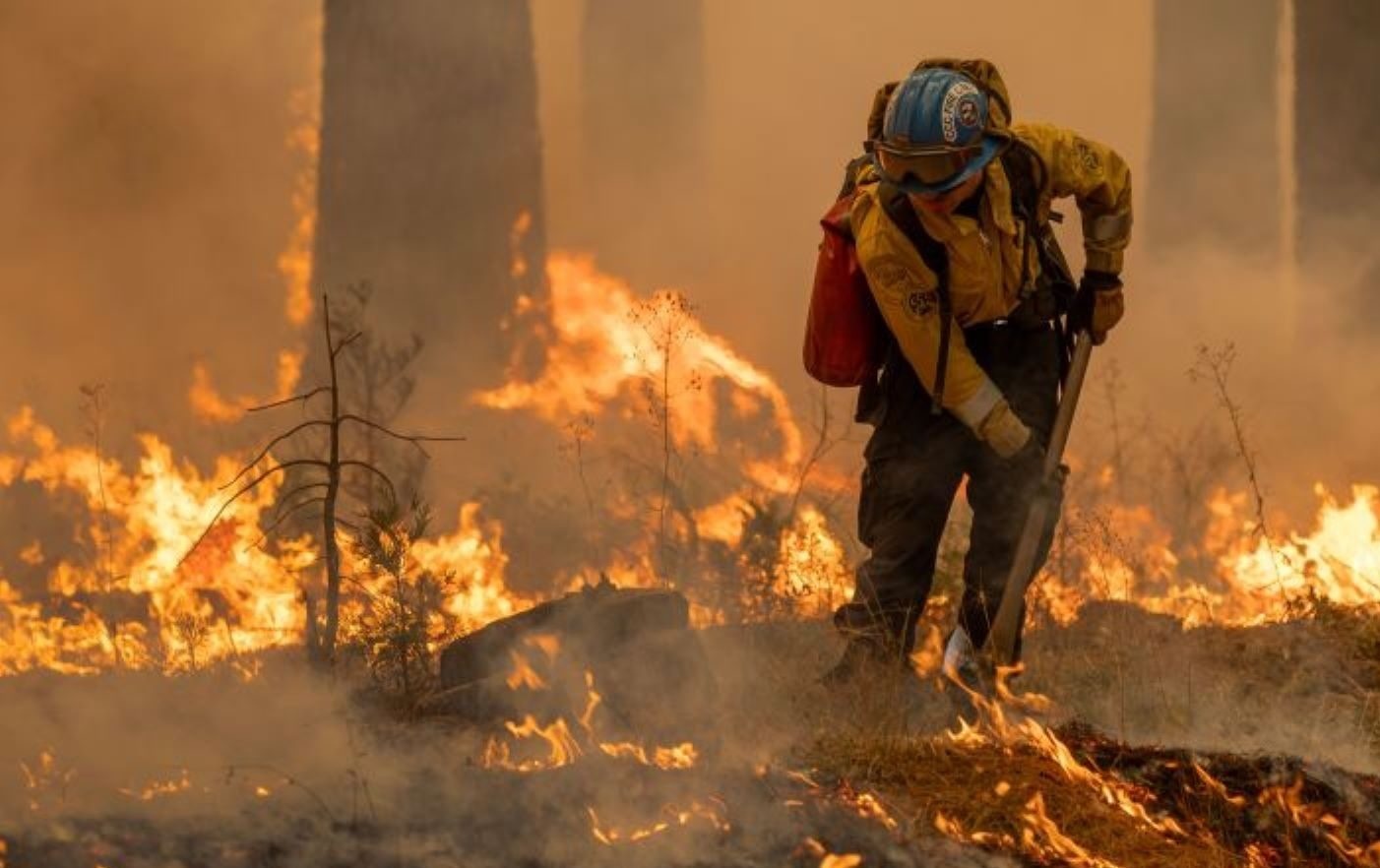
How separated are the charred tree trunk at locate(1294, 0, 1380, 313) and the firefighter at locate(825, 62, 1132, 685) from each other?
21.6ft

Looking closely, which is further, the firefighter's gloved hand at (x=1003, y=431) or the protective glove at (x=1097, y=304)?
the protective glove at (x=1097, y=304)

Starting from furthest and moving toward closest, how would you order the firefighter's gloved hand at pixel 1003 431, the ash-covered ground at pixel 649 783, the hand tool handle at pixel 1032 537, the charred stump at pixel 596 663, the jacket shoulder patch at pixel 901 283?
the charred stump at pixel 596 663 < the hand tool handle at pixel 1032 537 < the firefighter's gloved hand at pixel 1003 431 < the jacket shoulder patch at pixel 901 283 < the ash-covered ground at pixel 649 783

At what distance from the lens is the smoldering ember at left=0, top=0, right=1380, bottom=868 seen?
14.3ft

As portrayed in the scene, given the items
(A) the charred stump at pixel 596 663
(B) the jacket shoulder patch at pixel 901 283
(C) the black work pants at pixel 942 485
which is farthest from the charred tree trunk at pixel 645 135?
(B) the jacket shoulder patch at pixel 901 283

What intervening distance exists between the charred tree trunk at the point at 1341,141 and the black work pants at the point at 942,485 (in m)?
6.64

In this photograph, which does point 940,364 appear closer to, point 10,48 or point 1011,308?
point 1011,308

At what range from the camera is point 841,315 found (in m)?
4.96

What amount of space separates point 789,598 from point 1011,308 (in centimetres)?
196

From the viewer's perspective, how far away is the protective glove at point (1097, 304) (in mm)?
5160

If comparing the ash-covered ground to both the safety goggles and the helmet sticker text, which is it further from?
the helmet sticker text

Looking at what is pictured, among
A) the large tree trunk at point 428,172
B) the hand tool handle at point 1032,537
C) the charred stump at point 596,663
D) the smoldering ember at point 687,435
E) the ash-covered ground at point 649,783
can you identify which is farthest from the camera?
the large tree trunk at point 428,172

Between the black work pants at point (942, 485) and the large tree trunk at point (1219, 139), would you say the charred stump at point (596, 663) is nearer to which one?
the black work pants at point (942, 485)

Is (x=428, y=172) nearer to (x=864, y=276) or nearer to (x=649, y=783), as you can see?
(x=864, y=276)

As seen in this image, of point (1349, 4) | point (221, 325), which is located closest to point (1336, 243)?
point (1349, 4)
